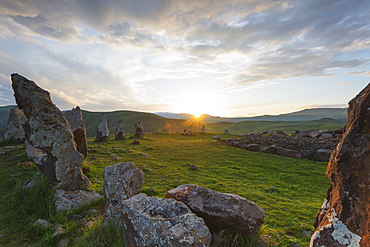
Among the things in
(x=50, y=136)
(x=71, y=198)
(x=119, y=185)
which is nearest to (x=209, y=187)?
(x=119, y=185)

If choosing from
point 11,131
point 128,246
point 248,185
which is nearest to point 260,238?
point 128,246

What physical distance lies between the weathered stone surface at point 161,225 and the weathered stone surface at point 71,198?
4.76 metres

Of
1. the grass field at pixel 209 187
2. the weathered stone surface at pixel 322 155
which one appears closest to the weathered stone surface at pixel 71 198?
the grass field at pixel 209 187

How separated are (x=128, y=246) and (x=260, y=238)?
4156mm

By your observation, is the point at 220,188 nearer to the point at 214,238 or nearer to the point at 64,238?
the point at 214,238

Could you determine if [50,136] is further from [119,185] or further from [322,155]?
[322,155]

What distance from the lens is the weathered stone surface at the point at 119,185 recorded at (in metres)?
6.87

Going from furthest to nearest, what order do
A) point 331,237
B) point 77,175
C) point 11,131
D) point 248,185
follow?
1. point 11,131
2. point 248,185
3. point 77,175
4. point 331,237

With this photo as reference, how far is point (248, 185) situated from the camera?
42.5 feet

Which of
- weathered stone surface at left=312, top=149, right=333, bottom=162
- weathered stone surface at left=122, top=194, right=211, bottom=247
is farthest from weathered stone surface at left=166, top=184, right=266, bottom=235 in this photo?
weathered stone surface at left=312, top=149, right=333, bottom=162

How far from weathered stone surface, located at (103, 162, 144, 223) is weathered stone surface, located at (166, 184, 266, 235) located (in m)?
2.52

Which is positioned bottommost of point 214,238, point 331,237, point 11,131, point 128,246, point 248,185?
point 248,185

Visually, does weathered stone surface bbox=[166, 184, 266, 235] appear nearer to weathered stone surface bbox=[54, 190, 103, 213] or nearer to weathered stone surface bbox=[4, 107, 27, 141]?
weathered stone surface bbox=[54, 190, 103, 213]

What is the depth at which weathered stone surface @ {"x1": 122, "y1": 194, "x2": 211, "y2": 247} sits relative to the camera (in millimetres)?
3857
